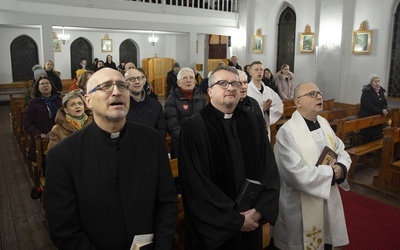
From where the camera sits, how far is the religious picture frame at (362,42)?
1083cm

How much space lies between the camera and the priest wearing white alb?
5.34 m

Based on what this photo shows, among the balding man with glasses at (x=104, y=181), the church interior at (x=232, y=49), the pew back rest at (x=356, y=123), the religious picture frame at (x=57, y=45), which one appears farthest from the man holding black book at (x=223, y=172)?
the religious picture frame at (x=57, y=45)

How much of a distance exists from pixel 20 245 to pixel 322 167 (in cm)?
358

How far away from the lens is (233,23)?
15891 mm

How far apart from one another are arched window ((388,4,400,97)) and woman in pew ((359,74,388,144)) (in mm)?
3570

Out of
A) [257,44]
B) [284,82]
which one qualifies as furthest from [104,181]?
[257,44]

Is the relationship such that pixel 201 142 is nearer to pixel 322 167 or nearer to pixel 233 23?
pixel 322 167

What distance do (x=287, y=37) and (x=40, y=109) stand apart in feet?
36.5

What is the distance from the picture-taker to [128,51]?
19.4 m

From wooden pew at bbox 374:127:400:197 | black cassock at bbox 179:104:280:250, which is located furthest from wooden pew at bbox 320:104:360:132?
black cassock at bbox 179:104:280:250

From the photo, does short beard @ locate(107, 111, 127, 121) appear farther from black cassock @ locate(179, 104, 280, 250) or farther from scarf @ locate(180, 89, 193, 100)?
scarf @ locate(180, 89, 193, 100)

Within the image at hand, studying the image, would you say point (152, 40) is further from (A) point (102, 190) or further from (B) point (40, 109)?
(A) point (102, 190)

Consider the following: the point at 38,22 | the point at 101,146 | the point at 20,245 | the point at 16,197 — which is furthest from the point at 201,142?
the point at 38,22

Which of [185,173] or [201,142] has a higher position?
[201,142]
